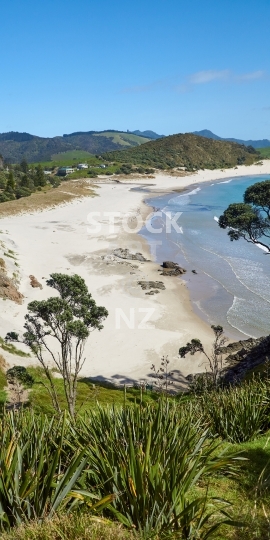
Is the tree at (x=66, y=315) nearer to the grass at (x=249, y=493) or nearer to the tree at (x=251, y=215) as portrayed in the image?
the grass at (x=249, y=493)

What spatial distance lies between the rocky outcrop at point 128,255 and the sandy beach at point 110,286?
612 mm

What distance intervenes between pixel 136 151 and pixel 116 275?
139281mm

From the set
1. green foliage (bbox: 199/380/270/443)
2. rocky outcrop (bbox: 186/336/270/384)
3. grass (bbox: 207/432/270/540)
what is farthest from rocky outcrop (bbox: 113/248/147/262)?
grass (bbox: 207/432/270/540)

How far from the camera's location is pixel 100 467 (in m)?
5.09

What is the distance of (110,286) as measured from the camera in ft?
105

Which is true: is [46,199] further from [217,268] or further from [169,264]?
[217,268]

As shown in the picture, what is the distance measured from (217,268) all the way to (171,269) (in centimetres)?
420

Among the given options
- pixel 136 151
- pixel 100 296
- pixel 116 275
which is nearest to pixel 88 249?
pixel 116 275

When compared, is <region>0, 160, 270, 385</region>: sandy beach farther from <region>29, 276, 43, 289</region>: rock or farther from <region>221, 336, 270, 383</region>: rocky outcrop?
<region>221, 336, 270, 383</region>: rocky outcrop

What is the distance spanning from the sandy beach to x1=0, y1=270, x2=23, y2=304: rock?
457mm

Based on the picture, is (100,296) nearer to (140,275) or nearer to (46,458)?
(140,275)

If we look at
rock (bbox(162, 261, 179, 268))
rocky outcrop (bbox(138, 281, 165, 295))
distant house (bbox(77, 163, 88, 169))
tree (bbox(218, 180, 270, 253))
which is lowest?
rocky outcrop (bbox(138, 281, 165, 295))

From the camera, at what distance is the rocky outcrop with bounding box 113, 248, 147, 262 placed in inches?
1572

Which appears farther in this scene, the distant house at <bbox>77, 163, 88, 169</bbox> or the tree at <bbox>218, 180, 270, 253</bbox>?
the distant house at <bbox>77, 163, 88, 169</bbox>
